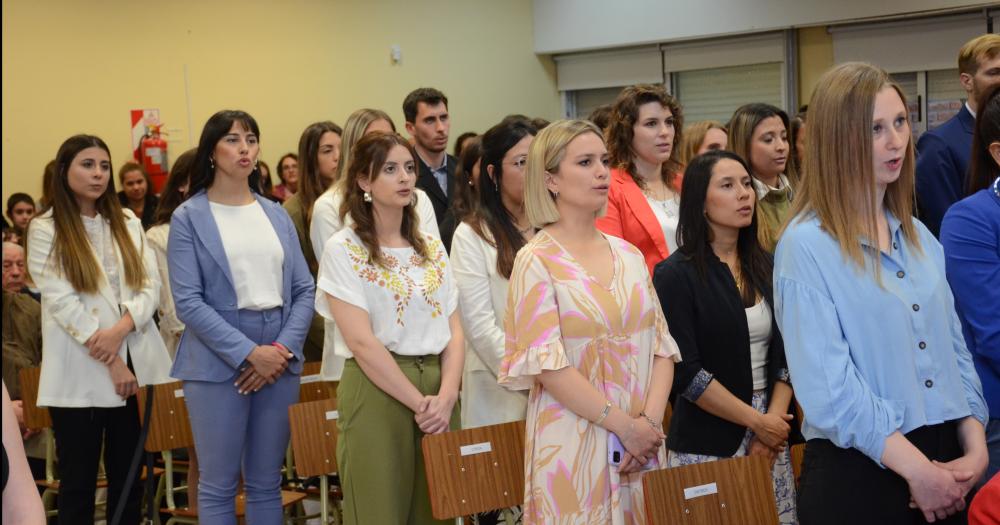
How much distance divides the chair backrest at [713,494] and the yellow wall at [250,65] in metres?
5.60

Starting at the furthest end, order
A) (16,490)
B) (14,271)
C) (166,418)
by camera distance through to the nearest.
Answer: (14,271) < (166,418) < (16,490)

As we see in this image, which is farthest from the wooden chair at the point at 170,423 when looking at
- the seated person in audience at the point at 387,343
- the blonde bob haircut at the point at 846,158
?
the blonde bob haircut at the point at 846,158

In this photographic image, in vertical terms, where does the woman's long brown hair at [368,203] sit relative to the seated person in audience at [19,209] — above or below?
below

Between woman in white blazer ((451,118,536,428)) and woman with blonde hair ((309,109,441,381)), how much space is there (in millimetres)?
166

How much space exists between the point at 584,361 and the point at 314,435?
1228 mm

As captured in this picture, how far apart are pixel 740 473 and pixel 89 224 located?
2.79 metres

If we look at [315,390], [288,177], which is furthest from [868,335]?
[288,177]

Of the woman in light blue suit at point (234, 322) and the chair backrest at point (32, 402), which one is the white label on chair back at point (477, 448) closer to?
the woman in light blue suit at point (234, 322)

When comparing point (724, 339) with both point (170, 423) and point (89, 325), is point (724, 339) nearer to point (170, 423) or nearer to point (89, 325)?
point (170, 423)

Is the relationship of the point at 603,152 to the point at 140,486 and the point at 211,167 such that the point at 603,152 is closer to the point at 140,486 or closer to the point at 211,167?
the point at 211,167

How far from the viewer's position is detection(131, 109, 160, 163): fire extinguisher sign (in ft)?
24.3

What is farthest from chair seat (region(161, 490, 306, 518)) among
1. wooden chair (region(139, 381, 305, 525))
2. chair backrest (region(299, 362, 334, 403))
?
chair backrest (region(299, 362, 334, 403))

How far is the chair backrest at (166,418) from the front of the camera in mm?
3840

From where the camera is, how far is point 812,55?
8016 mm
